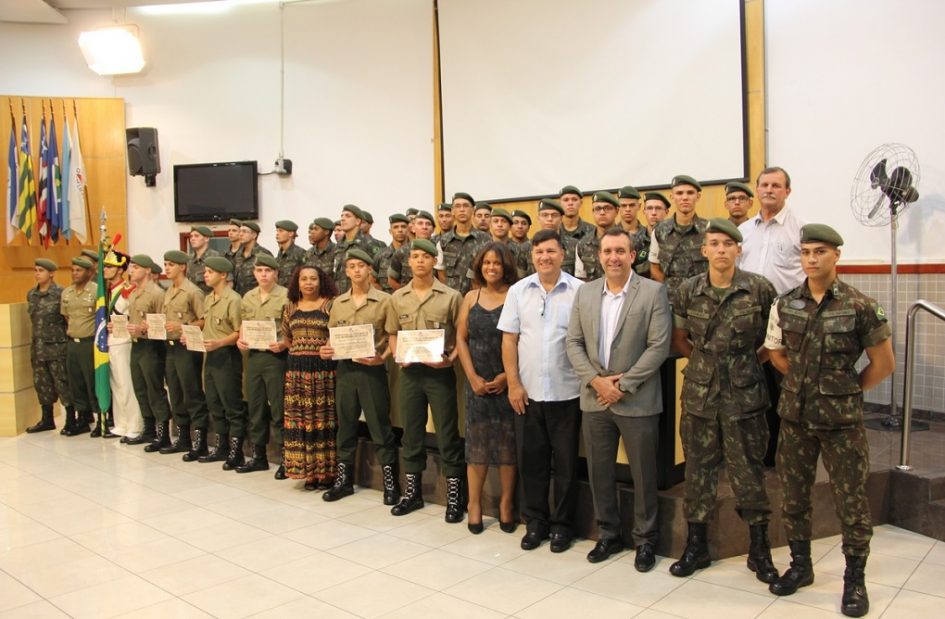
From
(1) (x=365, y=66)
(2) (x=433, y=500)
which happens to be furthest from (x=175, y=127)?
(2) (x=433, y=500)

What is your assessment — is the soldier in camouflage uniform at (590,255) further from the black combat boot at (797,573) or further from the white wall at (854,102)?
the black combat boot at (797,573)

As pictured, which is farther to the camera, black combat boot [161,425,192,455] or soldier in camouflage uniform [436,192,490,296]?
soldier in camouflage uniform [436,192,490,296]

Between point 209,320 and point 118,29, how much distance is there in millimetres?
6169

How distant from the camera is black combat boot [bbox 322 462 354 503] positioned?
4.73 metres

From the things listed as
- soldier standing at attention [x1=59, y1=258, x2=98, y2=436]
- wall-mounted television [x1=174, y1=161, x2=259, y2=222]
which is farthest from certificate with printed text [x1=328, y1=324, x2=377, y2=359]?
wall-mounted television [x1=174, y1=161, x2=259, y2=222]

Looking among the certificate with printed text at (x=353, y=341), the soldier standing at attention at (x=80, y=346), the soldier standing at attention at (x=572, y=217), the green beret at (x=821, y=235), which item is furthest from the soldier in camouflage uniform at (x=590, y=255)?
the soldier standing at attention at (x=80, y=346)

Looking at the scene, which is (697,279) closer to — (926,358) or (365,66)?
(926,358)

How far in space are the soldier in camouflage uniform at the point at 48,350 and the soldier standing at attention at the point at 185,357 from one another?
5.71 ft

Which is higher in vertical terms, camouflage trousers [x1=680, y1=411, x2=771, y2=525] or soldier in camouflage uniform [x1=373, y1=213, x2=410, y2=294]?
soldier in camouflage uniform [x1=373, y1=213, x2=410, y2=294]

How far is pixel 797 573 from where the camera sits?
3.16 m

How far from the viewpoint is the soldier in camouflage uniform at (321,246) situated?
689cm

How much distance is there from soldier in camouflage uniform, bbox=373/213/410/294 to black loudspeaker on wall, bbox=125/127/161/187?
15.7 ft

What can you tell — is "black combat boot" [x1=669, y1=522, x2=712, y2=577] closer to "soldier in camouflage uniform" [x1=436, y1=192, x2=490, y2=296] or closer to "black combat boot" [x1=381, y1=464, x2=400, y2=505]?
"black combat boot" [x1=381, y1=464, x2=400, y2=505]

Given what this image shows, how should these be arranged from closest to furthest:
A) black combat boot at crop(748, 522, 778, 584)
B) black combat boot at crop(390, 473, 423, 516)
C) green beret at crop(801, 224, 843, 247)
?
green beret at crop(801, 224, 843, 247) → black combat boot at crop(748, 522, 778, 584) → black combat boot at crop(390, 473, 423, 516)
